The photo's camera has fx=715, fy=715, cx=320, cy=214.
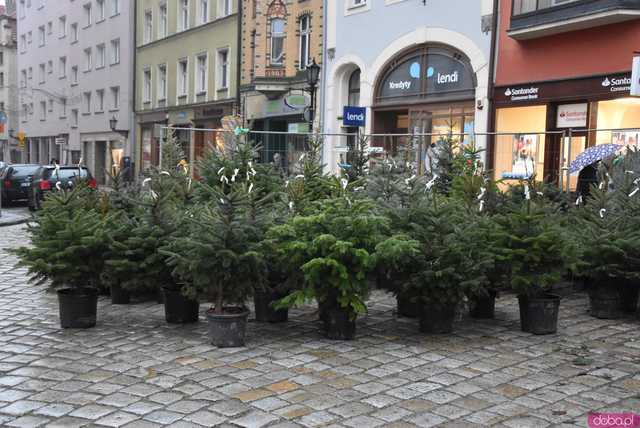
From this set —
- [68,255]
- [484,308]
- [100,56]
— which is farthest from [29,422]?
[100,56]

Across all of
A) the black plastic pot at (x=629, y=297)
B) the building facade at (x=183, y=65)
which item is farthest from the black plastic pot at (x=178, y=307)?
the building facade at (x=183, y=65)

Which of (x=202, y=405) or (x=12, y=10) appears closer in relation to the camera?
(x=202, y=405)

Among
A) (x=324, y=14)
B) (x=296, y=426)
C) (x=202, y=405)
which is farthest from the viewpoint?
(x=324, y=14)

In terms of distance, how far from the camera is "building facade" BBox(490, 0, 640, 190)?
1530 cm

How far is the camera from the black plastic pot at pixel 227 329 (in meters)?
6.44

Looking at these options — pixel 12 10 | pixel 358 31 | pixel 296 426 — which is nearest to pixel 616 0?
pixel 358 31

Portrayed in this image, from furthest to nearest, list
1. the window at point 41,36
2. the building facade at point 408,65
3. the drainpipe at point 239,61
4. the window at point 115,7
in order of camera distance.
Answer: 1. the window at point 41,36
2. the window at point 115,7
3. the drainpipe at point 239,61
4. the building facade at point 408,65

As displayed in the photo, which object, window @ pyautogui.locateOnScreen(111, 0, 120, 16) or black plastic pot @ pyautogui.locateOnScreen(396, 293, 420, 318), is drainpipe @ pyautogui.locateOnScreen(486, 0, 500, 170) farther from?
window @ pyautogui.locateOnScreen(111, 0, 120, 16)

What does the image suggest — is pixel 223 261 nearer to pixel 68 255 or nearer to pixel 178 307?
pixel 178 307

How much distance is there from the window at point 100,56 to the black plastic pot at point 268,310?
43.2 meters

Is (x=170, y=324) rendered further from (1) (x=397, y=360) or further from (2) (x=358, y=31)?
(2) (x=358, y=31)

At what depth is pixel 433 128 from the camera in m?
21.1

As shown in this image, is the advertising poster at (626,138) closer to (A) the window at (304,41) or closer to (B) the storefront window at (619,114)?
(B) the storefront window at (619,114)

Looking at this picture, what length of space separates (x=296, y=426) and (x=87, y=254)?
3.46 metres
